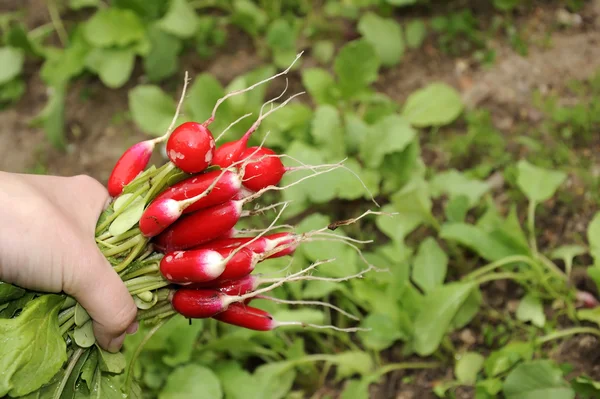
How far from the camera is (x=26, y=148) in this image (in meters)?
3.66

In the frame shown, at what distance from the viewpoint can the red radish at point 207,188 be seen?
65.6 inches

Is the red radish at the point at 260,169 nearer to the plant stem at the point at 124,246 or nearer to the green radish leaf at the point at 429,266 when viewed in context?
the plant stem at the point at 124,246

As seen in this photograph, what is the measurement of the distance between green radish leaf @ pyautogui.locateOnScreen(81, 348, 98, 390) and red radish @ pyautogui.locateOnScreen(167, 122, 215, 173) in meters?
0.59

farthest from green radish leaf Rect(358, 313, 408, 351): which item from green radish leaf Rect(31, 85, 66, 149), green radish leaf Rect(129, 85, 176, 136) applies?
green radish leaf Rect(31, 85, 66, 149)

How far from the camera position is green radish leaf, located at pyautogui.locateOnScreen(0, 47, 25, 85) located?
12.3 ft

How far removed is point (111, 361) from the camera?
1738 millimetres

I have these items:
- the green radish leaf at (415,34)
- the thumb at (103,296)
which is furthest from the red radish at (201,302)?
the green radish leaf at (415,34)

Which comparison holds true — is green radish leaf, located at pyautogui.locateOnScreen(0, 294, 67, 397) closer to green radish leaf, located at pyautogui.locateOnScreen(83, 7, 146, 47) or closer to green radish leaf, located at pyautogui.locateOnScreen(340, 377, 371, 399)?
green radish leaf, located at pyautogui.locateOnScreen(340, 377, 371, 399)

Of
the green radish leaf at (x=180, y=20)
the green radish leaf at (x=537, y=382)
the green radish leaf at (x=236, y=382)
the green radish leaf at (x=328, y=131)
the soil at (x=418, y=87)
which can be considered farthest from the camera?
the green radish leaf at (x=180, y=20)

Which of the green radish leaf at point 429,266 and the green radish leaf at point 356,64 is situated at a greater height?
the green radish leaf at point 356,64

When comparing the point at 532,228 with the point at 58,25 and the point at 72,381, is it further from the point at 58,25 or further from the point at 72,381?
the point at 58,25

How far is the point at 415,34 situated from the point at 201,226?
2247mm

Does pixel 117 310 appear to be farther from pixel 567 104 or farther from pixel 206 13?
pixel 206 13

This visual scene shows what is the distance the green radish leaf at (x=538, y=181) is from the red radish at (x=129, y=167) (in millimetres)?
1528
